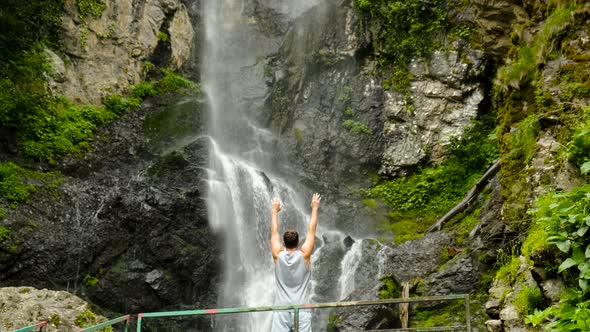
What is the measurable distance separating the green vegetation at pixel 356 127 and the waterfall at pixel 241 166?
2.78 metres

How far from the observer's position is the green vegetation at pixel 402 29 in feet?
62.6

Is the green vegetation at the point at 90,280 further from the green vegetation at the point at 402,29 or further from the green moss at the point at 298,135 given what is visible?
the green vegetation at the point at 402,29

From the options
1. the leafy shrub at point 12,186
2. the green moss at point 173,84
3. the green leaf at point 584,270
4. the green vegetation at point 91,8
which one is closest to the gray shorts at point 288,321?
the green leaf at point 584,270

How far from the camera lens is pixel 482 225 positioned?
11.4 m

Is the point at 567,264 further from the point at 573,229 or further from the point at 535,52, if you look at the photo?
the point at 535,52

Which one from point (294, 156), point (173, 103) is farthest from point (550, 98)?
point (173, 103)

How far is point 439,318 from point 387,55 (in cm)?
1205

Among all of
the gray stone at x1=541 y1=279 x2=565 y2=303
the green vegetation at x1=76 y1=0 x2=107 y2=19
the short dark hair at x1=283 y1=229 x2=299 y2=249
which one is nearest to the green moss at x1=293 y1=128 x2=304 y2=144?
the green vegetation at x1=76 y1=0 x2=107 y2=19

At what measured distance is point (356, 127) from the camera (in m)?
19.0

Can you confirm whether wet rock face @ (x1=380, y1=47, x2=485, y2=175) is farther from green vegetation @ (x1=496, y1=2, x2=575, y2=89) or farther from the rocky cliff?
green vegetation @ (x1=496, y1=2, x2=575, y2=89)

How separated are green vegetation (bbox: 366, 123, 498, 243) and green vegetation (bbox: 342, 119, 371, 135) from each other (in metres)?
2.02

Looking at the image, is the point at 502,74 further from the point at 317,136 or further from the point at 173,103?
the point at 173,103

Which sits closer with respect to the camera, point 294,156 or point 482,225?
point 482,225

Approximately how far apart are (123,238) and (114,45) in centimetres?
803
